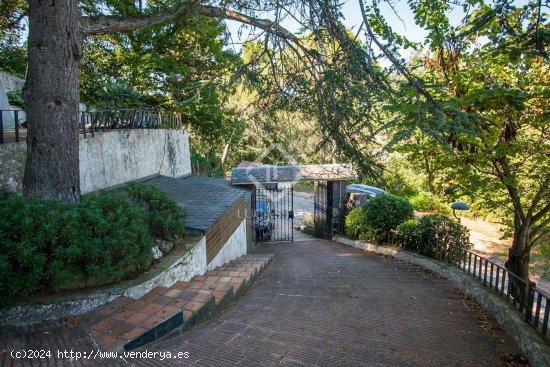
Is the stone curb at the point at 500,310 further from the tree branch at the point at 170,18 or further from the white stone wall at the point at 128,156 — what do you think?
the white stone wall at the point at 128,156

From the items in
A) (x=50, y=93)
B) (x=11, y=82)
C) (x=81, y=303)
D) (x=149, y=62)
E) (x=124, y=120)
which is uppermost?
(x=149, y=62)

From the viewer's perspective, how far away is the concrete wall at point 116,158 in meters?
4.98

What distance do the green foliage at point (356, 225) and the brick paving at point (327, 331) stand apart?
4.70 metres

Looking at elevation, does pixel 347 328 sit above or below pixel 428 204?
above

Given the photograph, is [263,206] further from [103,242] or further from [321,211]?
[103,242]

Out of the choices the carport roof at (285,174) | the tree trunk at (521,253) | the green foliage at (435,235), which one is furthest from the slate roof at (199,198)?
the tree trunk at (521,253)

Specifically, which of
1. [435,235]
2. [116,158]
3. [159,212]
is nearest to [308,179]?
[435,235]

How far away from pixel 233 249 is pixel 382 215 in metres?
5.14

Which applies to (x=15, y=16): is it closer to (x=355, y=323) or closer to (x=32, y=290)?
(x=32, y=290)

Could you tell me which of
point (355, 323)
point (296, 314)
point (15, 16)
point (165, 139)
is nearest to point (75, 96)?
point (296, 314)

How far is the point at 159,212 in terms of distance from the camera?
16.5 ft

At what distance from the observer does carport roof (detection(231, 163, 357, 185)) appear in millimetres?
12492

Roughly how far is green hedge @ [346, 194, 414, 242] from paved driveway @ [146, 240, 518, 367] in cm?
364

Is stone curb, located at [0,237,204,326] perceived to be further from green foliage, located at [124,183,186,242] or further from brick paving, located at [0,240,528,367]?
green foliage, located at [124,183,186,242]
